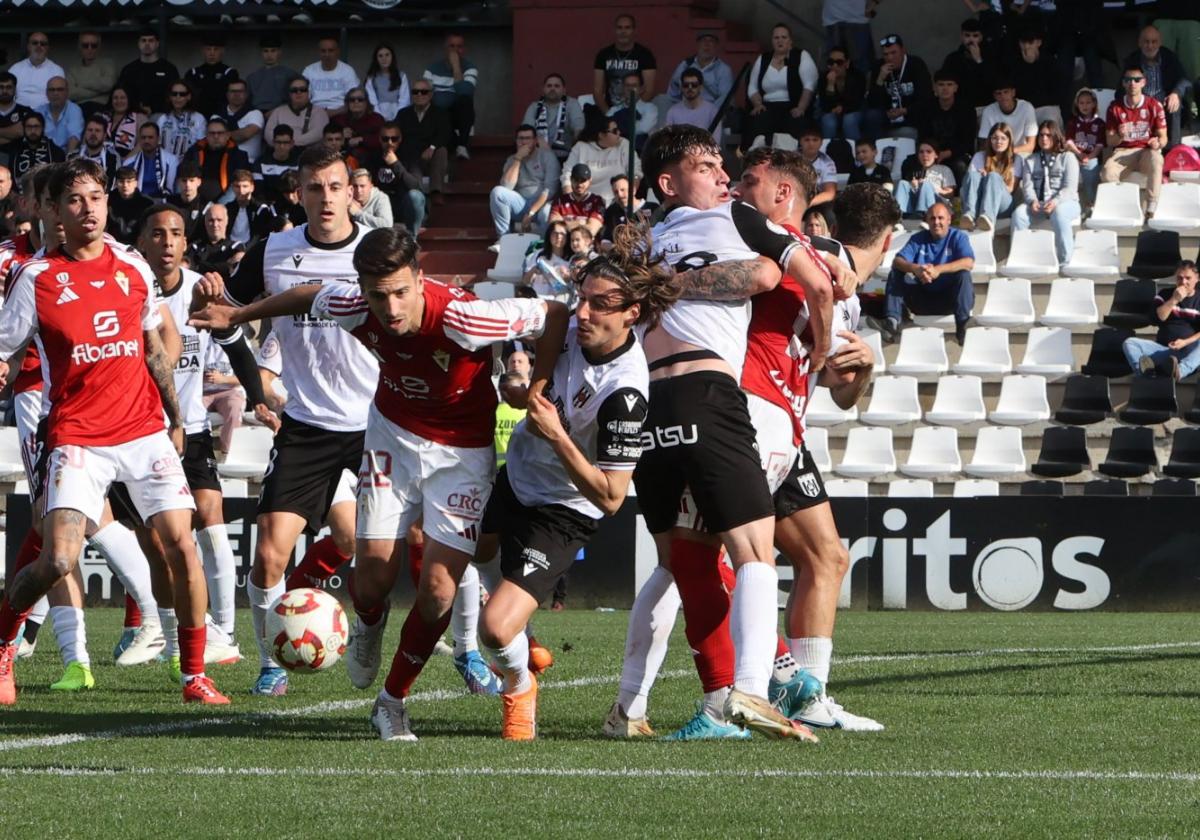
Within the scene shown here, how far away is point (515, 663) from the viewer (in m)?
6.84

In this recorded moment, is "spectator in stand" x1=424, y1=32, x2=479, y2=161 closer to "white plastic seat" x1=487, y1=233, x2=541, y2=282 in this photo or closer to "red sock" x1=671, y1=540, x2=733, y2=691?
"white plastic seat" x1=487, y1=233, x2=541, y2=282

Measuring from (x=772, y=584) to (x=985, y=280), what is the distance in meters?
14.4

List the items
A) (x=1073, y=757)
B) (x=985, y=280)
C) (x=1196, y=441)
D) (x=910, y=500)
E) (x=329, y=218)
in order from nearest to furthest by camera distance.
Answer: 1. (x=1073, y=757)
2. (x=329, y=218)
3. (x=910, y=500)
4. (x=1196, y=441)
5. (x=985, y=280)

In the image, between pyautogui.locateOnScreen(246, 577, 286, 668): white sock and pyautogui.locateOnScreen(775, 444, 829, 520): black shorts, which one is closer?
pyautogui.locateOnScreen(775, 444, 829, 520): black shorts

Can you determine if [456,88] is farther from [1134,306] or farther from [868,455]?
[1134,306]

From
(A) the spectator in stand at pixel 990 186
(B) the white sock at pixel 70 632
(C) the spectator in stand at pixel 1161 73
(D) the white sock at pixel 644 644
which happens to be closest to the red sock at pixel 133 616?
(B) the white sock at pixel 70 632

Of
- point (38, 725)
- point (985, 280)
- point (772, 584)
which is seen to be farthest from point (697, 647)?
point (985, 280)

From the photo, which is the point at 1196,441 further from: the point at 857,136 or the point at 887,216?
the point at 887,216

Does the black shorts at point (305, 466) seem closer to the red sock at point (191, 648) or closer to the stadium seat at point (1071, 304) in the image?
the red sock at point (191, 648)

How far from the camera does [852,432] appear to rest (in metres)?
18.9

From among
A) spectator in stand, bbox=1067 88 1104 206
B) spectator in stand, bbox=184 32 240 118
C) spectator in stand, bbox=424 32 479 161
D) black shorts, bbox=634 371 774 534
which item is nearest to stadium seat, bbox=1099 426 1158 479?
spectator in stand, bbox=1067 88 1104 206

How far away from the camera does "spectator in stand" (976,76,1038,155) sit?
20.5m

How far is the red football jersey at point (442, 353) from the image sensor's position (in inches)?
268

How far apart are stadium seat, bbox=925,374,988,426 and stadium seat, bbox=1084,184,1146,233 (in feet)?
8.56
